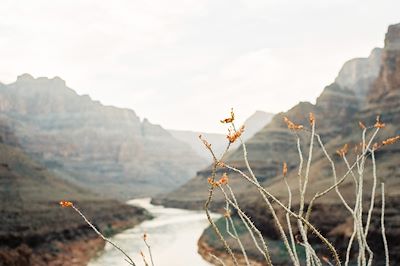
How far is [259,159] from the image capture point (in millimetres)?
120125

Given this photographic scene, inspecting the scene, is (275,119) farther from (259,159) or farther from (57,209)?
(57,209)

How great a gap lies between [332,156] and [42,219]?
42433 millimetres

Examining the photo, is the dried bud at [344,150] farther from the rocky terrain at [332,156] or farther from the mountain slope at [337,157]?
the rocky terrain at [332,156]

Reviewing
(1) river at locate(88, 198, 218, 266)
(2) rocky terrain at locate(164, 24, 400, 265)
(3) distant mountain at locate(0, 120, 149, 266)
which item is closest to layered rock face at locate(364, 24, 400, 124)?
(2) rocky terrain at locate(164, 24, 400, 265)

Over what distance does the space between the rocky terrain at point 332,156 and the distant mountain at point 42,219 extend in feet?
49.5

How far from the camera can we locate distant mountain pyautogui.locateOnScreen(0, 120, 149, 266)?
44.2 metres

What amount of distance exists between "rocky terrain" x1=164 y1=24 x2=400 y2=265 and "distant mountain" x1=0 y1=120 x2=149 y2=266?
1510cm

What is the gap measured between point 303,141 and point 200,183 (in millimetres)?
32618

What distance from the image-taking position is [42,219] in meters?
54.4

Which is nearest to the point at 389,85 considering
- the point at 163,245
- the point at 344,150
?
the point at 163,245

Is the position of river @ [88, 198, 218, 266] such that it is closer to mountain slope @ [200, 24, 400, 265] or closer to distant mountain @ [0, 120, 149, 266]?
distant mountain @ [0, 120, 149, 266]

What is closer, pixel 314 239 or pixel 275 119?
pixel 314 239

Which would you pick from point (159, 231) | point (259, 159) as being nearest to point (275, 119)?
point (259, 159)

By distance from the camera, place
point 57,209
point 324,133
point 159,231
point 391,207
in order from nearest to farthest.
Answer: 1. point 391,207
2. point 57,209
3. point 159,231
4. point 324,133
